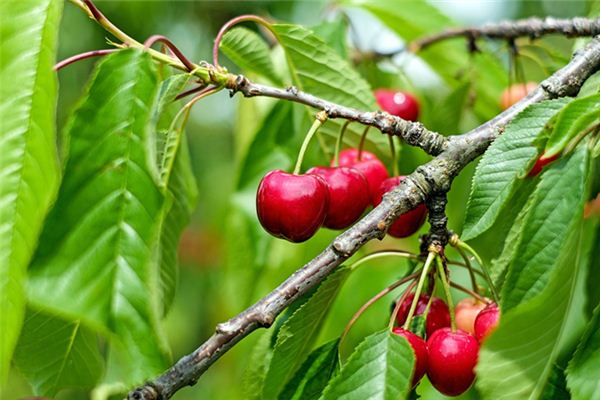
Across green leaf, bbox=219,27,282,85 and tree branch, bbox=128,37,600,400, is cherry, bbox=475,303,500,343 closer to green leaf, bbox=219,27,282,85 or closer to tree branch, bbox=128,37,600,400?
tree branch, bbox=128,37,600,400

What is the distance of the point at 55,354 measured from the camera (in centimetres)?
127

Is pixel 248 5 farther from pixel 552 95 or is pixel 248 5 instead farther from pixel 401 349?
pixel 401 349

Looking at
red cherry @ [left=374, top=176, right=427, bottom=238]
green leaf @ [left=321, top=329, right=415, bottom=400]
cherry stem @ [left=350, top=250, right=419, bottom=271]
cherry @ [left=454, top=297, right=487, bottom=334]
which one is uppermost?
red cherry @ [left=374, top=176, right=427, bottom=238]

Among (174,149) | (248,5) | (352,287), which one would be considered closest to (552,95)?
(174,149)

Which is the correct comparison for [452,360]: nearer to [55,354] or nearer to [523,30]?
[55,354]

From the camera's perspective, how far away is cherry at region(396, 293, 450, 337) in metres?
1.29

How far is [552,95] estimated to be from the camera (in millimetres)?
1316

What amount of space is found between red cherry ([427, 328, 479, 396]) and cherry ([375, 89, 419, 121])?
843mm

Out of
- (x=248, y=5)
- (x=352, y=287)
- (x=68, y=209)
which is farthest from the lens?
(x=248, y=5)

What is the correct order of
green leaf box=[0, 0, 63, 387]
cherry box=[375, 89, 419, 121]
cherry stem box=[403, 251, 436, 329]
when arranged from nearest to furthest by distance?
green leaf box=[0, 0, 63, 387]
cherry stem box=[403, 251, 436, 329]
cherry box=[375, 89, 419, 121]

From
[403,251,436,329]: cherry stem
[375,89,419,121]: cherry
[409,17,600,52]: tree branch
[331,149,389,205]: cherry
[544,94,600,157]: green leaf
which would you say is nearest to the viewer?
[544,94,600,157]: green leaf

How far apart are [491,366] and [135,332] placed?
40cm

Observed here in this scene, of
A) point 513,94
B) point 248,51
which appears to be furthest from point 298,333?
point 513,94

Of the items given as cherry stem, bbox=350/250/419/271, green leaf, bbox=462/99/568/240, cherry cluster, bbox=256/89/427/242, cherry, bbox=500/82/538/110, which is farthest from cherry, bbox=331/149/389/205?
cherry, bbox=500/82/538/110
